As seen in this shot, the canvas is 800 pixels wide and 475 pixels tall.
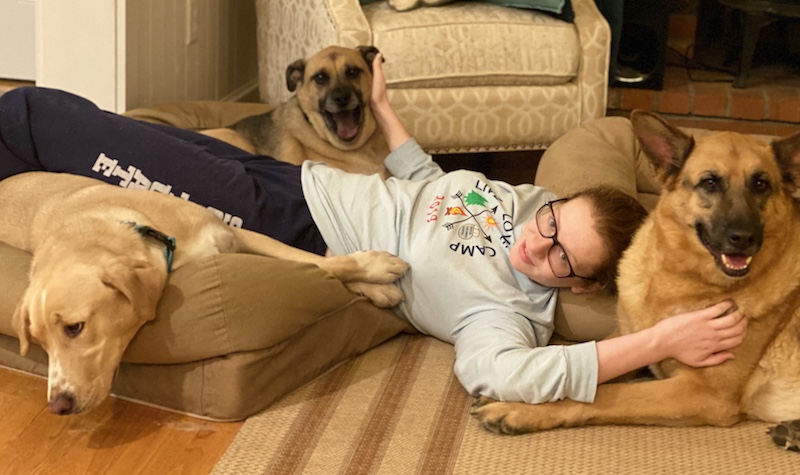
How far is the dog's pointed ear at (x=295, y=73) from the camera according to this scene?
336cm

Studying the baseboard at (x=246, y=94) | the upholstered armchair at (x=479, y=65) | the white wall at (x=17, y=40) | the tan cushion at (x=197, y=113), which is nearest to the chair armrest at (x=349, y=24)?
the upholstered armchair at (x=479, y=65)

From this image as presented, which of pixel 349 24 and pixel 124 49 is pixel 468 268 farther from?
pixel 124 49

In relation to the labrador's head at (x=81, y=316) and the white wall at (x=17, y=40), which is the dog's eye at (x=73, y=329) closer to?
the labrador's head at (x=81, y=316)

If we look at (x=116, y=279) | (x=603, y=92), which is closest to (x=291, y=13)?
(x=603, y=92)

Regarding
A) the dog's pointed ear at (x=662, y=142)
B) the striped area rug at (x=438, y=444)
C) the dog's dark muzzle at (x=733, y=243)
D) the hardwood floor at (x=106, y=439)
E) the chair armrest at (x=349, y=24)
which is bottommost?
the hardwood floor at (x=106, y=439)

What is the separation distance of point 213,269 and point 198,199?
0.46 meters

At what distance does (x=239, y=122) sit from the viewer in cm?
355

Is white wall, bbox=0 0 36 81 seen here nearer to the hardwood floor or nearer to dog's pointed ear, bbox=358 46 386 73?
dog's pointed ear, bbox=358 46 386 73

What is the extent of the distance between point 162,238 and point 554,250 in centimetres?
98

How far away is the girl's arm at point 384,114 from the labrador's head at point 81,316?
1289 millimetres

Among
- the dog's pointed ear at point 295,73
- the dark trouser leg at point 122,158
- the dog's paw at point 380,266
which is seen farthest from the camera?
the dog's pointed ear at point 295,73

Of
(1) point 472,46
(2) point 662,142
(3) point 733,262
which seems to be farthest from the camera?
(1) point 472,46

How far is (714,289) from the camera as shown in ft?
6.77

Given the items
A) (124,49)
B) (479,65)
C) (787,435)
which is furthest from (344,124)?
(787,435)
